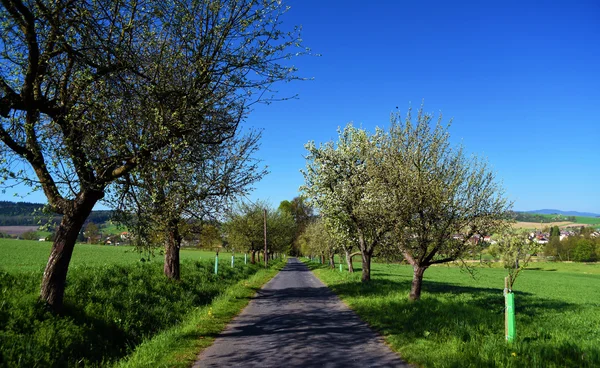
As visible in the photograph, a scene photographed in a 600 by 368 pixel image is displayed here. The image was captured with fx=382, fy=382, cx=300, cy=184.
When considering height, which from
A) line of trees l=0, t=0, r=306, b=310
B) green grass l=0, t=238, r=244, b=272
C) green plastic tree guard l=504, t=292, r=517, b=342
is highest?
line of trees l=0, t=0, r=306, b=310

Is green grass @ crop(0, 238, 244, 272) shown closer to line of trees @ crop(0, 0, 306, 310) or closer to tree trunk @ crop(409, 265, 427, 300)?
line of trees @ crop(0, 0, 306, 310)

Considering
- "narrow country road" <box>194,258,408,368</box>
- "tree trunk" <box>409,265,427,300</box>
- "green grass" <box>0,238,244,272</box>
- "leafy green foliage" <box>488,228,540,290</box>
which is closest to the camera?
"narrow country road" <box>194,258,408,368</box>

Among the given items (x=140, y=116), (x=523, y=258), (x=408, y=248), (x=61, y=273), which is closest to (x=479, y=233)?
(x=408, y=248)

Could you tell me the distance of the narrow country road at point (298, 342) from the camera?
765 cm

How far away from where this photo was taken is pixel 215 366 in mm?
7402

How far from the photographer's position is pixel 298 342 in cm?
930

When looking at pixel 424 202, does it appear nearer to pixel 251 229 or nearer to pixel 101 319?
pixel 101 319

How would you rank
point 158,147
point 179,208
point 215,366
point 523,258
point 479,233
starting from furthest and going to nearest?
point 479,233, point 179,208, point 523,258, point 158,147, point 215,366

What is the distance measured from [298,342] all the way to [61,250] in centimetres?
606

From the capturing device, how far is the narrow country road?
765 centimetres

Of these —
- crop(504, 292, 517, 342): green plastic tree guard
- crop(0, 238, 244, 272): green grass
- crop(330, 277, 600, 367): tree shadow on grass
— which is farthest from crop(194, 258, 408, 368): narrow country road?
crop(0, 238, 244, 272): green grass

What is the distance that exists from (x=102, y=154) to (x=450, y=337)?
29.8ft

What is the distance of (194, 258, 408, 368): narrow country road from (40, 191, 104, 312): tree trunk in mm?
3898

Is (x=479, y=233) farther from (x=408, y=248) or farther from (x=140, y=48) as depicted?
(x=140, y=48)
